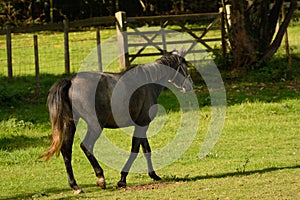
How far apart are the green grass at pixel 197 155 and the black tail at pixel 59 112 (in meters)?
0.77

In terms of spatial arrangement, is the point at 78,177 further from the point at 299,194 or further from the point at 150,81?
the point at 299,194

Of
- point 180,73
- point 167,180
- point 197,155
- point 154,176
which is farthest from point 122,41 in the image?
point 167,180

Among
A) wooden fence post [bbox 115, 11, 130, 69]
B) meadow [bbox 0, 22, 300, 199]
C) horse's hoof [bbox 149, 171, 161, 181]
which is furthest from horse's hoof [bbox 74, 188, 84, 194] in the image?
wooden fence post [bbox 115, 11, 130, 69]

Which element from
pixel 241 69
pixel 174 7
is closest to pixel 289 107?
pixel 241 69

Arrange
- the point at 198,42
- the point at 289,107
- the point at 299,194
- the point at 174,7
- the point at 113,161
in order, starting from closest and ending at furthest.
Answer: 1. the point at 299,194
2. the point at 113,161
3. the point at 289,107
4. the point at 198,42
5. the point at 174,7

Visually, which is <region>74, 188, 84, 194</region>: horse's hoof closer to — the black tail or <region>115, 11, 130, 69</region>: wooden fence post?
the black tail

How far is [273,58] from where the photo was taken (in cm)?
2212

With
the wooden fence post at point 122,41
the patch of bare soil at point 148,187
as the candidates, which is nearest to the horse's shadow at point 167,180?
the patch of bare soil at point 148,187

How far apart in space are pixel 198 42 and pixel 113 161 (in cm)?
1000

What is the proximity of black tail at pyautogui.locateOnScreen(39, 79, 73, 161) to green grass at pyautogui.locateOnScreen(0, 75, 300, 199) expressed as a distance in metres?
0.77

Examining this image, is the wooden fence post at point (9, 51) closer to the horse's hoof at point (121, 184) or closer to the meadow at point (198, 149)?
the meadow at point (198, 149)

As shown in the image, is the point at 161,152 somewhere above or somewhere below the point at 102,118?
below

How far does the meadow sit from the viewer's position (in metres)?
9.92

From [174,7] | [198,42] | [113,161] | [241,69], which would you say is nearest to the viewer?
[113,161]
